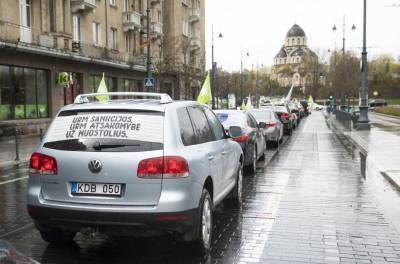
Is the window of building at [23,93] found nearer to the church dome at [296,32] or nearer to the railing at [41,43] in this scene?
the railing at [41,43]

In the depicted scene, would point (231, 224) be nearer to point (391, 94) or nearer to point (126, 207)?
point (126, 207)

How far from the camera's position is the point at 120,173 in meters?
4.88

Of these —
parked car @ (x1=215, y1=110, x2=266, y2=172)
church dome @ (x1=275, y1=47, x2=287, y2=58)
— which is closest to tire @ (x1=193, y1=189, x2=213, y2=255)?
parked car @ (x1=215, y1=110, x2=266, y2=172)

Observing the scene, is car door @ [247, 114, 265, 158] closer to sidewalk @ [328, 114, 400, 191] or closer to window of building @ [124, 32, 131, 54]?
sidewalk @ [328, 114, 400, 191]

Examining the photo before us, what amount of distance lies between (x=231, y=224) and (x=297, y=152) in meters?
10.6

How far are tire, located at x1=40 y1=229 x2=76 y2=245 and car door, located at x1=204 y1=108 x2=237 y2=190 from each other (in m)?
2.10

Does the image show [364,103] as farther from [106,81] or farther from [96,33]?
[96,33]

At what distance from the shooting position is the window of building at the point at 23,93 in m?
24.6

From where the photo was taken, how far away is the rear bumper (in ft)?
15.9

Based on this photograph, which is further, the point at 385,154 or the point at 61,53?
the point at 61,53

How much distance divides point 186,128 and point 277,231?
6.70 feet

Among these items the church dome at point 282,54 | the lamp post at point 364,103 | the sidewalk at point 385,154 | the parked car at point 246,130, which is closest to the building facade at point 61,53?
the sidewalk at point 385,154

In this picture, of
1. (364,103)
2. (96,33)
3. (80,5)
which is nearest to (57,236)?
(364,103)

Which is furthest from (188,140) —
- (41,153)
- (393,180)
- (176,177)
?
(393,180)
